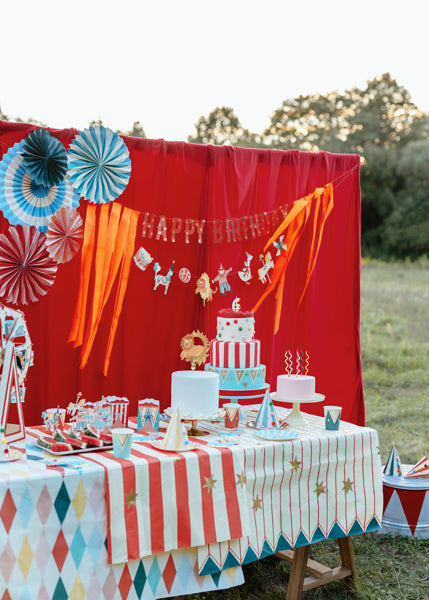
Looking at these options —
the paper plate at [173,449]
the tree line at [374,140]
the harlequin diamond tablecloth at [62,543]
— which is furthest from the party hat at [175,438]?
the tree line at [374,140]

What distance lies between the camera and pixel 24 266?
9.87 ft

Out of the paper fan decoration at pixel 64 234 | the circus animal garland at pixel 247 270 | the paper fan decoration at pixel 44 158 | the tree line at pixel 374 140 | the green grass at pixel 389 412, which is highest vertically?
the tree line at pixel 374 140

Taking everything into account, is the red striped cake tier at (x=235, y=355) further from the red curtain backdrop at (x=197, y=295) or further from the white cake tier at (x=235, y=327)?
the red curtain backdrop at (x=197, y=295)

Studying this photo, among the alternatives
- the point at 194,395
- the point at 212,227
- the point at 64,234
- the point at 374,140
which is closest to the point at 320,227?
the point at 212,227

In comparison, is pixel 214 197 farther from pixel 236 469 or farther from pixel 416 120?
pixel 416 120

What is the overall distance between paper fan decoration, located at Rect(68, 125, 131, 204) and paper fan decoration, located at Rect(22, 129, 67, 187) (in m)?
0.07

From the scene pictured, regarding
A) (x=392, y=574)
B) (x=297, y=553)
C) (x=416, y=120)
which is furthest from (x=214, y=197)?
(x=416, y=120)

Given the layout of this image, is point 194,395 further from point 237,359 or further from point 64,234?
point 64,234

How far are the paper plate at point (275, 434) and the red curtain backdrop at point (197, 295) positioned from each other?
963 millimetres

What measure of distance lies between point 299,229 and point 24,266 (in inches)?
67.9

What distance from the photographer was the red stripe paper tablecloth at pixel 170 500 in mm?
2205

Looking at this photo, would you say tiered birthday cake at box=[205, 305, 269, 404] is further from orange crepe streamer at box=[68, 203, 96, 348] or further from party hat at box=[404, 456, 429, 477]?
party hat at box=[404, 456, 429, 477]

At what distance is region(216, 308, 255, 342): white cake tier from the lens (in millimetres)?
3199

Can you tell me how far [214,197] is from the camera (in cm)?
362
